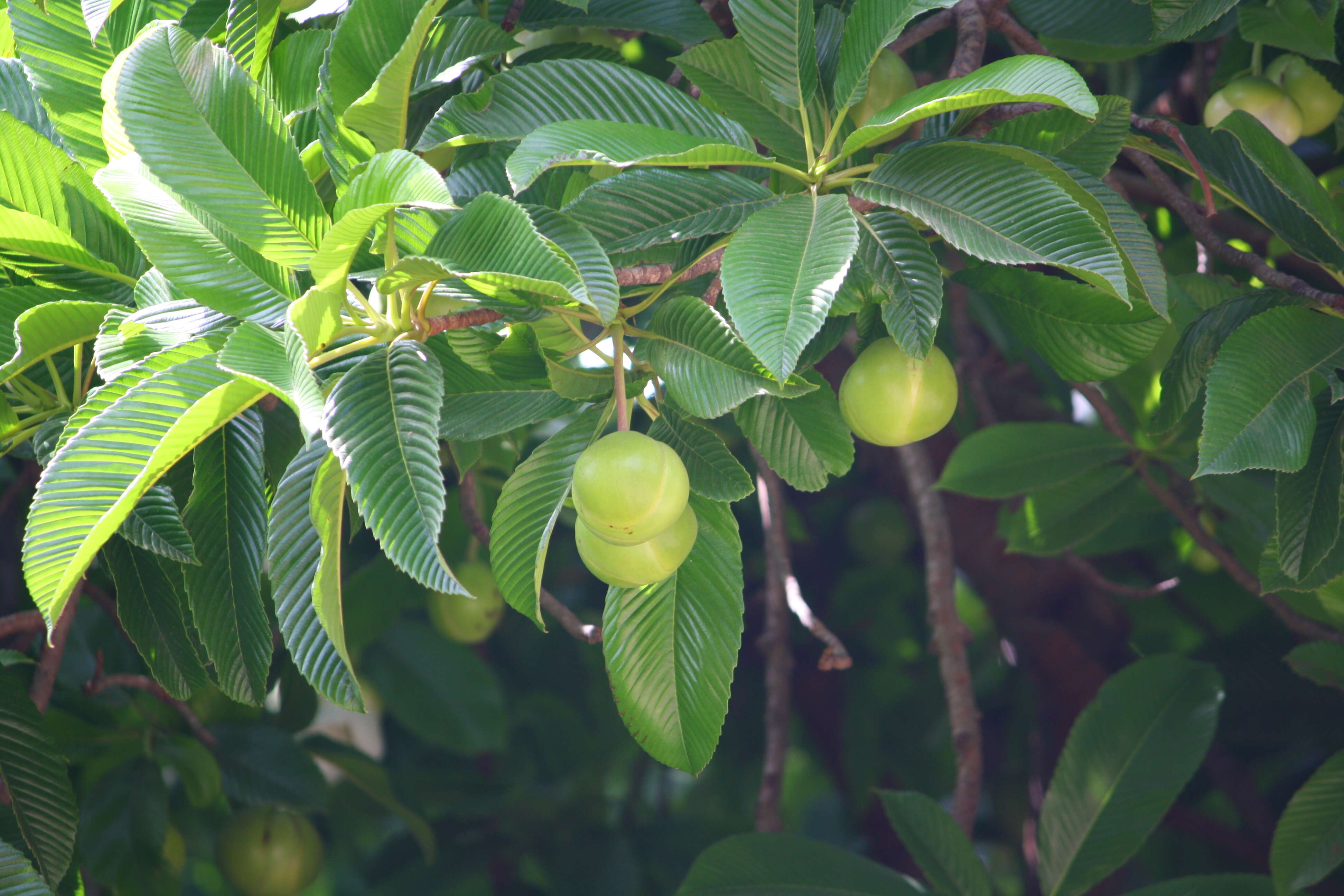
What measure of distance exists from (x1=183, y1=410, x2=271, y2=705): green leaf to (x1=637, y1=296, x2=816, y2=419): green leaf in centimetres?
36

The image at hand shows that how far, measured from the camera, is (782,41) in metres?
0.81

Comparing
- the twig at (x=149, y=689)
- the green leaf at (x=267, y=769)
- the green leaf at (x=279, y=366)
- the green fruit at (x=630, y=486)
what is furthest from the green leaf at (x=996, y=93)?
the green leaf at (x=267, y=769)

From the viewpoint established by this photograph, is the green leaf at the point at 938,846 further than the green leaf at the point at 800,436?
→ Yes

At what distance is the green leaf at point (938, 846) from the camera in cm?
138

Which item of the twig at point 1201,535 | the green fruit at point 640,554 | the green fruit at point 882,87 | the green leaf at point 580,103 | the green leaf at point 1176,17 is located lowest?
the twig at point 1201,535

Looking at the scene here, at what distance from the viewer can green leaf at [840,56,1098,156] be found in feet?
1.97

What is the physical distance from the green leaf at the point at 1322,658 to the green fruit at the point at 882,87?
90cm

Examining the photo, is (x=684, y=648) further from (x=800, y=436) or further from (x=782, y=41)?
(x=782, y=41)

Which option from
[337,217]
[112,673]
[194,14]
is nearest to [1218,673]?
[337,217]

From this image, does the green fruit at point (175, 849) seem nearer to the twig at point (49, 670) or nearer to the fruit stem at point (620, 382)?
the twig at point (49, 670)

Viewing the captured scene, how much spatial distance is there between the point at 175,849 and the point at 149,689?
1.38ft

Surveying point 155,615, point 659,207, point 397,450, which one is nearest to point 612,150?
point 659,207

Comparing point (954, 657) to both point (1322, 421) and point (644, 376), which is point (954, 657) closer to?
point (1322, 421)

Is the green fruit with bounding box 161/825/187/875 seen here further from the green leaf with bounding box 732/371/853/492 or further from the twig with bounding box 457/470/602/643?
the green leaf with bounding box 732/371/853/492
